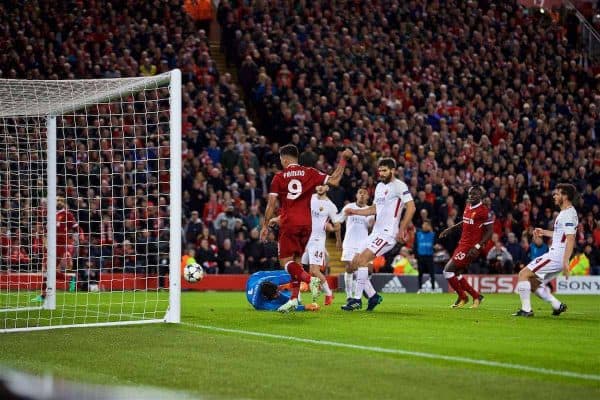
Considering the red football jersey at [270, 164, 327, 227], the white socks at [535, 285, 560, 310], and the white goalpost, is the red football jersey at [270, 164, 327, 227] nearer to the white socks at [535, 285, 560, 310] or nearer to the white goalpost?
the white goalpost

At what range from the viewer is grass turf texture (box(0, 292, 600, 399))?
7.43m

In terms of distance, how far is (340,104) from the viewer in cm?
2966

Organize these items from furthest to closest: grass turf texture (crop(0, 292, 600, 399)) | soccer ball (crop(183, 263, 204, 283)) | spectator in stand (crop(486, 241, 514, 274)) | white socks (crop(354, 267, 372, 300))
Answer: spectator in stand (crop(486, 241, 514, 274)), soccer ball (crop(183, 263, 204, 283)), white socks (crop(354, 267, 372, 300)), grass turf texture (crop(0, 292, 600, 399))

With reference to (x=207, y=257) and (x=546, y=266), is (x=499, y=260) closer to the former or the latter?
(x=207, y=257)

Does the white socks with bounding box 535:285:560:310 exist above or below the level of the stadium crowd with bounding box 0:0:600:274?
below

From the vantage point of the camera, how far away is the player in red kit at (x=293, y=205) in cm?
1448

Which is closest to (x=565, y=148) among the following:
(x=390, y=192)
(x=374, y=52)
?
(x=374, y=52)

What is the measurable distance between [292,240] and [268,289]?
1477 millimetres

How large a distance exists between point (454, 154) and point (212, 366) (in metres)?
22.0

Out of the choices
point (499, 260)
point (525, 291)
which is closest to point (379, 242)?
point (525, 291)

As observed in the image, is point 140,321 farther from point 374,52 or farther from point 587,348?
point 374,52

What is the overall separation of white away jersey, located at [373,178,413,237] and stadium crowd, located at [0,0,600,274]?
24.5 feet

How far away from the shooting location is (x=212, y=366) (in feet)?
28.3

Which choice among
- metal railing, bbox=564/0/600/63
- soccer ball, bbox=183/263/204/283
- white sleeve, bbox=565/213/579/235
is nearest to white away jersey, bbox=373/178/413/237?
→ white sleeve, bbox=565/213/579/235
